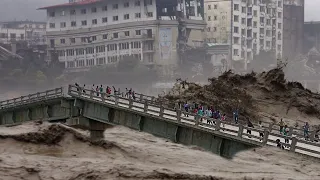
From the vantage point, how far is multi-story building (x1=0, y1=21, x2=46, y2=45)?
167 meters

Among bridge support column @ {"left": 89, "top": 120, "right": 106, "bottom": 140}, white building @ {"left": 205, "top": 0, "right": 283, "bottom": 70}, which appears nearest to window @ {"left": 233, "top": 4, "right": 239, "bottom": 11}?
white building @ {"left": 205, "top": 0, "right": 283, "bottom": 70}

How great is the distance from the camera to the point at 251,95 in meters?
60.9

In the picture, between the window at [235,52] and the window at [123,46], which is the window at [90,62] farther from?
the window at [235,52]

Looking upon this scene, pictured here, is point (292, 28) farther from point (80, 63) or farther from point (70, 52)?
point (70, 52)

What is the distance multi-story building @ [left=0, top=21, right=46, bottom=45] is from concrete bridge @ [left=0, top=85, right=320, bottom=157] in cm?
11983

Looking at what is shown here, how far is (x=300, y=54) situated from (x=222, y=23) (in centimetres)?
4407

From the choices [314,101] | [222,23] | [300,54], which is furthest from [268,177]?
[300,54]

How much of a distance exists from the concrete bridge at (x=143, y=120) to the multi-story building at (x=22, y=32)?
119826 millimetres

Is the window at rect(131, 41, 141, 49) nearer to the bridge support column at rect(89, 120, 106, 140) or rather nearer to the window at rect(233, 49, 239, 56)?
the window at rect(233, 49, 239, 56)

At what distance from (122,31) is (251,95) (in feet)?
276

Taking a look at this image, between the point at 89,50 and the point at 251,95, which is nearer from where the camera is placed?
the point at 251,95

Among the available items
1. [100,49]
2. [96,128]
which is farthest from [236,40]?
[96,128]

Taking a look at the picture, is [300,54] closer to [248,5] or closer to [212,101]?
[248,5]

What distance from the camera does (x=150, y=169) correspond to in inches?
1139
